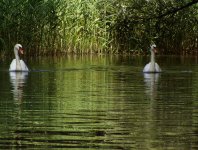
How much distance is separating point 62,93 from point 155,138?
679cm

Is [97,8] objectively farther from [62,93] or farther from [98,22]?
[62,93]

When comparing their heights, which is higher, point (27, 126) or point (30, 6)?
point (30, 6)

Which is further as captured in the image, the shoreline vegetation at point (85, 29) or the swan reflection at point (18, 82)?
the shoreline vegetation at point (85, 29)

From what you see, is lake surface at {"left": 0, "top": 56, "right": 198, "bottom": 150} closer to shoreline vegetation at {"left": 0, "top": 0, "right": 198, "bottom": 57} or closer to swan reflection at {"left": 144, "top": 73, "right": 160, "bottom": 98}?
swan reflection at {"left": 144, "top": 73, "right": 160, "bottom": 98}

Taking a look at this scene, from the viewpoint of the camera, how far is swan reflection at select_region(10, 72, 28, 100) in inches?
656

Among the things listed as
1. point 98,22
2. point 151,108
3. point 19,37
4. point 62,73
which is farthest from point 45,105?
point 98,22

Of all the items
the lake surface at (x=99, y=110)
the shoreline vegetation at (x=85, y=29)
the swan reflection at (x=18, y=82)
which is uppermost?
the shoreline vegetation at (x=85, y=29)

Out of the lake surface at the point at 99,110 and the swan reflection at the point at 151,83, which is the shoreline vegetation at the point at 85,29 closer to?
the swan reflection at the point at 151,83

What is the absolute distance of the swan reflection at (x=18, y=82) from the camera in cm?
1666

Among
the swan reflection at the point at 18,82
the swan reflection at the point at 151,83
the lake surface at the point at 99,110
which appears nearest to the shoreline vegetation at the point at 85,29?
the swan reflection at the point at 151,83

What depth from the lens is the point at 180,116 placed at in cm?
1277

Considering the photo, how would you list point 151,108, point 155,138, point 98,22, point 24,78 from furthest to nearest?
point 98,22 < point 24,78 < point 151,108 < point 155,138

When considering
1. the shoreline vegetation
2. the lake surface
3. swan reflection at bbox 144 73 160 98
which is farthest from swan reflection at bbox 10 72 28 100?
the shoreline vegetation

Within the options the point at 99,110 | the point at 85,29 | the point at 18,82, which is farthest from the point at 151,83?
the point at 85,29
